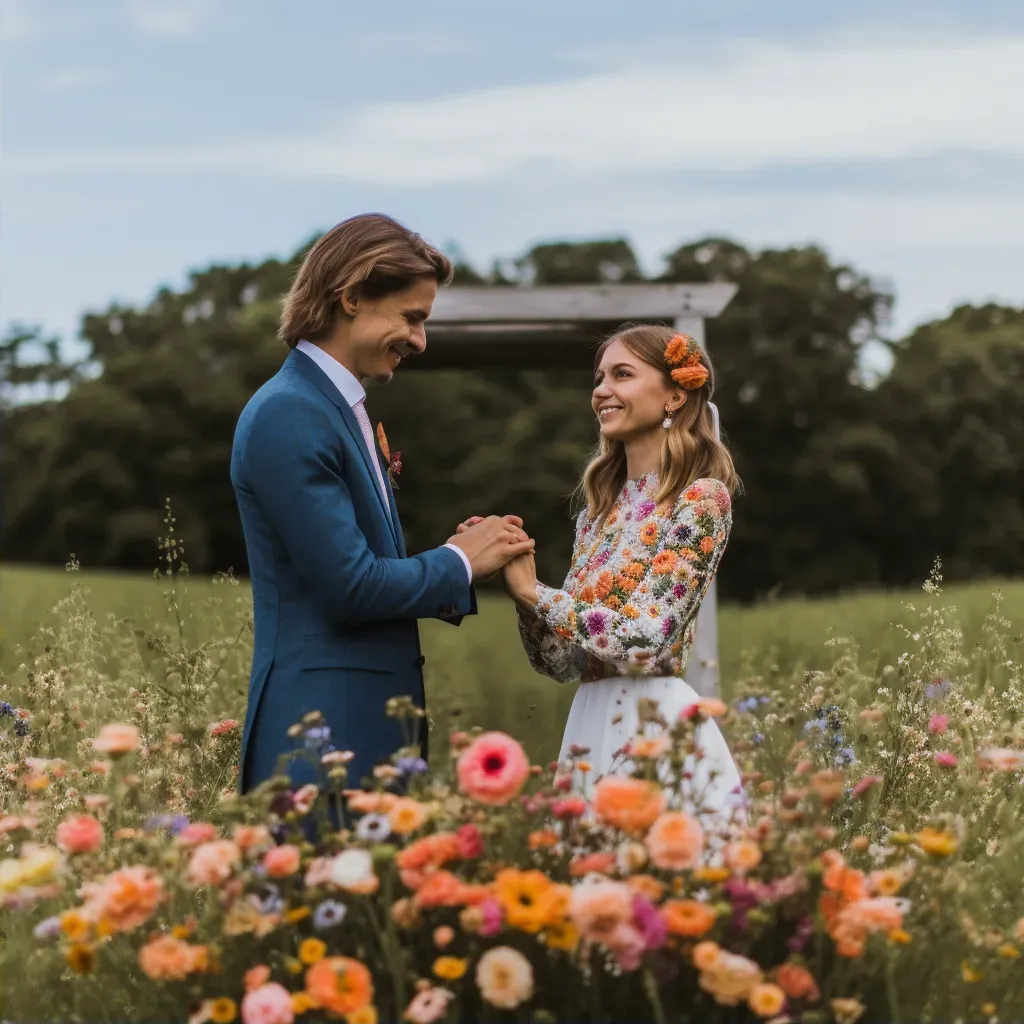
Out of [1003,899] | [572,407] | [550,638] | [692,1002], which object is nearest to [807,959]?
[692,1002]

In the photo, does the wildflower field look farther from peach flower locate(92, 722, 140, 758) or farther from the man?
the man

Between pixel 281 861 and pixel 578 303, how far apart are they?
5.53m

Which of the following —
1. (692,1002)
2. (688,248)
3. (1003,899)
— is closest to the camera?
(692,1002)

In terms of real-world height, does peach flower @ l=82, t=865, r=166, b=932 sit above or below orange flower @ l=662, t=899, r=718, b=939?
above

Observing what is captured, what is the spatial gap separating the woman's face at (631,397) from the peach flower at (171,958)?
78.4 inches

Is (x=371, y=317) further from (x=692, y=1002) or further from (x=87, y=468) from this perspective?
(x=87, y=468)

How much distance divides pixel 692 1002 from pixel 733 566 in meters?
30.1

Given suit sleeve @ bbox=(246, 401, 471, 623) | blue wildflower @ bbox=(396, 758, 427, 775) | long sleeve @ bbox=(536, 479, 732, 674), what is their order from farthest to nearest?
long sleeve @ bbox=(536, 479, 732, 674)
suit sleeve @ bbox=(246, 401, 471, 623)
blue wildflower @ bbox=(396, 758, 427, 775)

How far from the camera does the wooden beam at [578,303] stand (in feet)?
24.7

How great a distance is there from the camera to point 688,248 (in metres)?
35.2

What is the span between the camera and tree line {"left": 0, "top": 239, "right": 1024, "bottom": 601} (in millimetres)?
31531

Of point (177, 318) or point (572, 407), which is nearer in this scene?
point (572, 407)

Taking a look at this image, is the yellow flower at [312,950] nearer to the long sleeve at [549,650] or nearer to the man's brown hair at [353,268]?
the long sleeve at [549,650]

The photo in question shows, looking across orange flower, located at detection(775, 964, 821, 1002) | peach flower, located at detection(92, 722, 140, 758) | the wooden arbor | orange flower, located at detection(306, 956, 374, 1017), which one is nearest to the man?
peach flower, located at detection(92, 722, 140, 758)
